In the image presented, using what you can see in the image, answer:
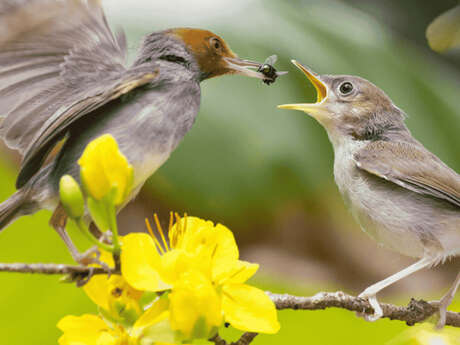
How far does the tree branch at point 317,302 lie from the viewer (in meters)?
0.34

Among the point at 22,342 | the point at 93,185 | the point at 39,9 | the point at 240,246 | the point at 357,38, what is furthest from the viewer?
the point at 357,38

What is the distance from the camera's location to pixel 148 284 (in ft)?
1.26

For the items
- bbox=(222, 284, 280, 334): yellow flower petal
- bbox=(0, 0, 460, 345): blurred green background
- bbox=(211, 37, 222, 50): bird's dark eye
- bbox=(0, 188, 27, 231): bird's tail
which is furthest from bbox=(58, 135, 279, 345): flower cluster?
bbox=(0, 0, 460, 345): blurred green background

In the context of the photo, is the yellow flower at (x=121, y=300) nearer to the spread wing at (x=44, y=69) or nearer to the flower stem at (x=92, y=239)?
the flower stem at (x=92, y=239)

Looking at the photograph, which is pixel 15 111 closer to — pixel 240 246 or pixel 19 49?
pixel 19 49

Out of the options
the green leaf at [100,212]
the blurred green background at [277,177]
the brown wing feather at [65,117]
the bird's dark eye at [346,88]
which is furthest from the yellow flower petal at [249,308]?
the blurred green background at [277,177]

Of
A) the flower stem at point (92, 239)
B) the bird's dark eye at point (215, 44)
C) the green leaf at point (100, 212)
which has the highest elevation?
the bird's dark eye at point (215, 44)

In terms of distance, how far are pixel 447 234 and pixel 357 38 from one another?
2.14ft

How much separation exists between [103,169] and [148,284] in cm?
9

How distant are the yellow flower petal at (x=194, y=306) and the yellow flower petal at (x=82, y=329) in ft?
0.29

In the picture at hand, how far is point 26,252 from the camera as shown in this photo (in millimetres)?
836

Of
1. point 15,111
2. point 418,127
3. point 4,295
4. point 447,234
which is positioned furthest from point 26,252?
point 418,127

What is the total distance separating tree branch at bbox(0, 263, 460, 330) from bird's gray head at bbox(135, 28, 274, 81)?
0.24 meters

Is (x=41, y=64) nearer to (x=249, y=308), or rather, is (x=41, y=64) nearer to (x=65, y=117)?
(x=65, y=117)
